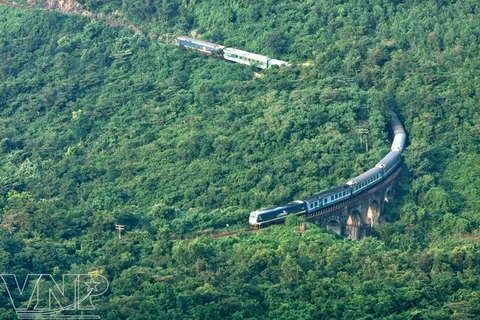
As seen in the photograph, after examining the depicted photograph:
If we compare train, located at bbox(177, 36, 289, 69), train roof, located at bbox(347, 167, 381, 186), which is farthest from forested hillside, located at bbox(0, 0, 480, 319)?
train roof, located at bbox(347, 167, 381, 186)

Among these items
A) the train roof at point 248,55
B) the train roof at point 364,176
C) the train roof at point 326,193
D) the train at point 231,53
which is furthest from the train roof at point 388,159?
the train roof at point 248,55

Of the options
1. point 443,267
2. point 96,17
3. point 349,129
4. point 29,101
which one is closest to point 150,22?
point 96,17

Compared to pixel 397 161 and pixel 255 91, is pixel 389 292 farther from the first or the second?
pixel 255 91

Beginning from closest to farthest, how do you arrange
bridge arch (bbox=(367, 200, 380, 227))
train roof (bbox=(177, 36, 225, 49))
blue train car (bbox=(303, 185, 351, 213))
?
blue train car (bbox=(303, 185, 351, 213)) → bridge arch (bbox=(367, 200, 380, 227)) → train roof (bbox=(177, 36, 225, 49))

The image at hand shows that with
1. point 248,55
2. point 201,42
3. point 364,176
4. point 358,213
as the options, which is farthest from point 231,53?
point 358,213

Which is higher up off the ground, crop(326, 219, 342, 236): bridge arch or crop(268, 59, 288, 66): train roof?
crop(268, 59, 288, 66): train roof

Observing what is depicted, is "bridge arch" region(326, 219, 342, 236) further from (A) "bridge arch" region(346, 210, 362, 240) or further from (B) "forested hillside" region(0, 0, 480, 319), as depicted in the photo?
(B) "forested hillside" region(0, 0, 480, 319)

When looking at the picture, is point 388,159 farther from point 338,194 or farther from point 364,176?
point 338,194
